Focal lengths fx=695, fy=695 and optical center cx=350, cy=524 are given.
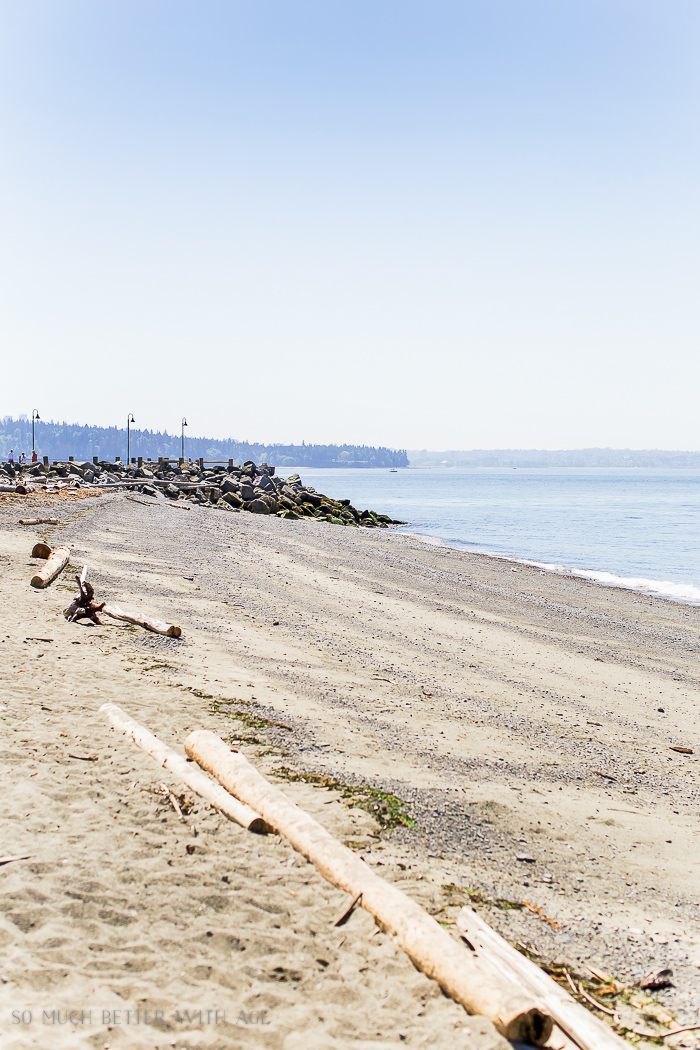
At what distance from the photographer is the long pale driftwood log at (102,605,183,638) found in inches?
387

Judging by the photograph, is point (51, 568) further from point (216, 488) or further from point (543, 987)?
point (216, 488)

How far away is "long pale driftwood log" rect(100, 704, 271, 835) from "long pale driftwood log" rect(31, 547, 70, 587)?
18.5ft

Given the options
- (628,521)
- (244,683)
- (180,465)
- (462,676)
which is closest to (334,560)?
(462,676)

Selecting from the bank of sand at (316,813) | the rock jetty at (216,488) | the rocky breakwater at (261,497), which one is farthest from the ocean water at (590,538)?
the bank of sand at (316,813)

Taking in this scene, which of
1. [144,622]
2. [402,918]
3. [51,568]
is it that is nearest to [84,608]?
[144,622]

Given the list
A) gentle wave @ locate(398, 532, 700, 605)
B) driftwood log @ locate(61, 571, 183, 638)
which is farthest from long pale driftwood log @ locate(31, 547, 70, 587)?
gentle wave @ locate(398, 532, 700, 605)

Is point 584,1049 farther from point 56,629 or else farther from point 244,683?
point 56,629

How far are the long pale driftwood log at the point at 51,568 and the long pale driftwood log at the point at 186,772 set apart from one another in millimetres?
5644

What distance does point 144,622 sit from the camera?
395 inches

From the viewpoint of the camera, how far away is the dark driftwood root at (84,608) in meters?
10.0

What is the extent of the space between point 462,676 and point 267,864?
586 centimetres

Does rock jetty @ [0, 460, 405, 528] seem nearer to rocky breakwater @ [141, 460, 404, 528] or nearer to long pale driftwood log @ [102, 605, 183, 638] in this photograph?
rocky breakwater @ [141, 460, 404, 528]

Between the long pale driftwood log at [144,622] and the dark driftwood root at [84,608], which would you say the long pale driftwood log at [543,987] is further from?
the dark driftwood root at [84,608]

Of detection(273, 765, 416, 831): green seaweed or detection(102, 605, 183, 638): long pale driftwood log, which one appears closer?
detection(273, 765, 416, 831): green seaweed
